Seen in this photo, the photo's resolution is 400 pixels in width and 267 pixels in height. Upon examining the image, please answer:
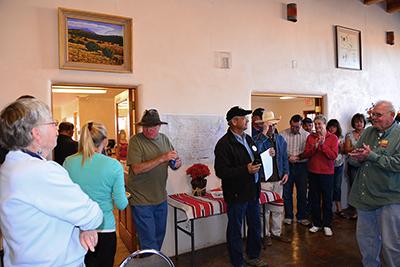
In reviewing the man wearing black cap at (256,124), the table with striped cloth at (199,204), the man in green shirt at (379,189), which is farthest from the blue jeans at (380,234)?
the man wearing black cap at (256,124)

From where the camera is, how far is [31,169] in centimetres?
105

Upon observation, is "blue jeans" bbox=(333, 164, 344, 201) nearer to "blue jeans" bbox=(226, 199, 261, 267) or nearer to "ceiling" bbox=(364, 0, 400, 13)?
"blue jeans" bbox=(226, 199, 261, 267)

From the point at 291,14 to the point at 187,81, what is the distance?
1759mm

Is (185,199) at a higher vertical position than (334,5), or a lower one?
lower

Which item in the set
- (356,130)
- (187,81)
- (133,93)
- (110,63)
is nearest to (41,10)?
(110,63)

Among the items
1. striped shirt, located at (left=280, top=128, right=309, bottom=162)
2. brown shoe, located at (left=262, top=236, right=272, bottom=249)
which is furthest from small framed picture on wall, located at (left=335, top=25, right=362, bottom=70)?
brown shoe, located at (left=262, top=236, right=272, bottom=249)

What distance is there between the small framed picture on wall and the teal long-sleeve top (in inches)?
152

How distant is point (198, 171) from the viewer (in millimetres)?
3291

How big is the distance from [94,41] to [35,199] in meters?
2.16

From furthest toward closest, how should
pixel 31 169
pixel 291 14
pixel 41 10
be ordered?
pixel 291 14 → pixel 41 10 → pixel 31 169

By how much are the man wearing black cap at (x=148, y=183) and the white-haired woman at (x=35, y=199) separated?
141 centimetres

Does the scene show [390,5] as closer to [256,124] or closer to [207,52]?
[256,124]

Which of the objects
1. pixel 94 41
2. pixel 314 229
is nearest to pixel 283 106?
pixel 314 229

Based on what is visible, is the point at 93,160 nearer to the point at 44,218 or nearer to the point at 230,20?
the point at 44,218
